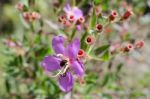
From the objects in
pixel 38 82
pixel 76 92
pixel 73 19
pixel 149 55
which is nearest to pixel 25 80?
pixel 38 82

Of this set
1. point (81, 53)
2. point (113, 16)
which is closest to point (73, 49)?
point (81, 53)

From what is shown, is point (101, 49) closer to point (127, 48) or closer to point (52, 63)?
point (127, 48)

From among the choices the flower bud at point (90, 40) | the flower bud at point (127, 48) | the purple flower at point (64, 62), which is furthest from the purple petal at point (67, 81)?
the flower bud at point (127, 48)

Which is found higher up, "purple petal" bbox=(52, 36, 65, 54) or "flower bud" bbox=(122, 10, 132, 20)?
"flower bud" bbox=(122, 10, 132, 20)

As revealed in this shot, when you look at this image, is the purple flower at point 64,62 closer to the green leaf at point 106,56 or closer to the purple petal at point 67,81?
the purple petal at point 67,81

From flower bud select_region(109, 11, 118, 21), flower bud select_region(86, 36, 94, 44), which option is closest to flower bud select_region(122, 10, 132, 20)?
flower bud select_region(109, 11, 118, 21)

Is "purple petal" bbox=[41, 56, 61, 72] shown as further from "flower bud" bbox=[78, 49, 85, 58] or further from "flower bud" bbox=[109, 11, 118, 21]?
"flower bud" bbox=[109, 11, 118, 21]

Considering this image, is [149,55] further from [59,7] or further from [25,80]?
[59,7]

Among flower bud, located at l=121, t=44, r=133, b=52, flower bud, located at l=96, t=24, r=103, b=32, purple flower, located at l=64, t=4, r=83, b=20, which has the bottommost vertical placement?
flower bud, located at l=96, t=24, r=103, b=32

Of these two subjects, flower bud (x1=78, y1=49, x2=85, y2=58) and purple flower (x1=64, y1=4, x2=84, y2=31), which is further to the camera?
purple flower (x1=64, y1=4, x2=84, y2=31)
